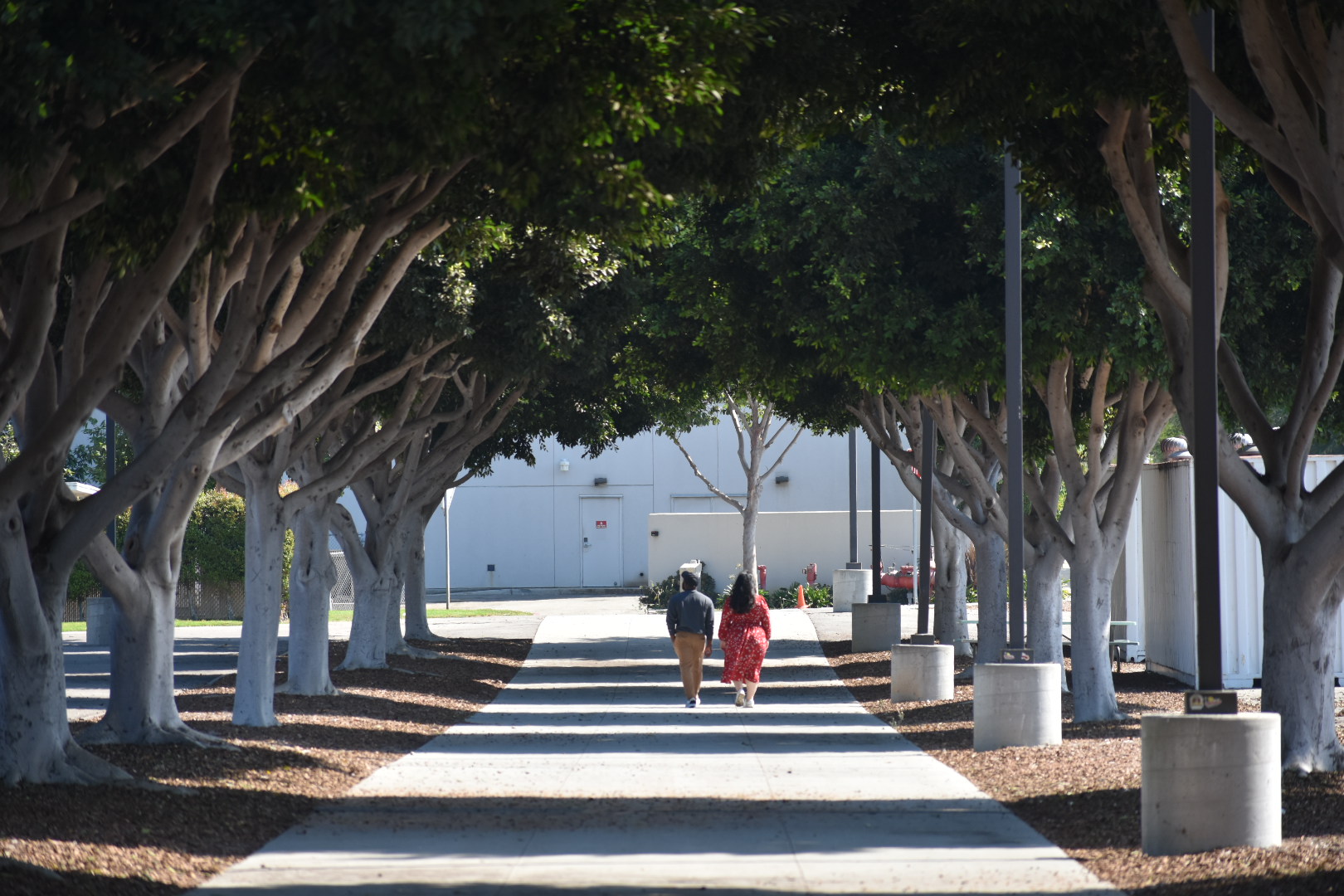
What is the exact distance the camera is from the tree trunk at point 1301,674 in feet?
35.6

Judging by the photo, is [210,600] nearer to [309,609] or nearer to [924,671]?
[309,609]

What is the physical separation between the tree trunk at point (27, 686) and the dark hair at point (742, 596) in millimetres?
8711

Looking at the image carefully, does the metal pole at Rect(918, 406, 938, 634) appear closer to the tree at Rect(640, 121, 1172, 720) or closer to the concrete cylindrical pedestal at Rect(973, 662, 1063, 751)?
the tree at Rect(640, 121, 1172, 720)

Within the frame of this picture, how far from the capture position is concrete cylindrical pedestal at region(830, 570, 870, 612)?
3831 centimetres

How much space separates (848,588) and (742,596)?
68.9 ft

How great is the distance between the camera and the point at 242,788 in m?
11.2

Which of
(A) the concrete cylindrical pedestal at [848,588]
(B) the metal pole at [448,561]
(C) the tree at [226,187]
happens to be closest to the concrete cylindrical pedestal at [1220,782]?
(C) the tree at [226,187]

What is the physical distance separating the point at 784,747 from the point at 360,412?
31.9 feet

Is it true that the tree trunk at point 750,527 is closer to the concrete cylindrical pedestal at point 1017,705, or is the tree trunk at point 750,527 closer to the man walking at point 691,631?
the man walking at point 691,631

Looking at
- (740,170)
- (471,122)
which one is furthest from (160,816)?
(740,170)

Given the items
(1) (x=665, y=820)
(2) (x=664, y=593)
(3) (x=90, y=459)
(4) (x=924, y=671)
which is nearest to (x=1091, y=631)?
(4) (x=924, y=671)

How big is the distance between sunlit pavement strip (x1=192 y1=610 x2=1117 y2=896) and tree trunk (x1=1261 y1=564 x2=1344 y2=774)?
2.03 m

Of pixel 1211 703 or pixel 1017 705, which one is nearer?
pixel 1211 703

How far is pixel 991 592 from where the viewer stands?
21.4 meters
